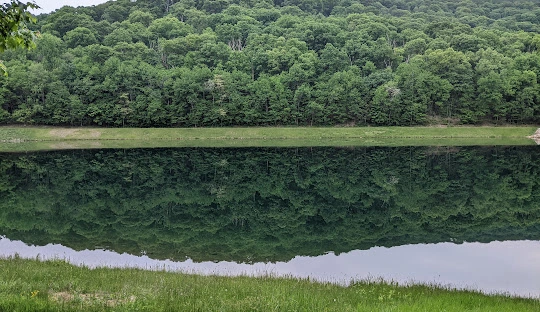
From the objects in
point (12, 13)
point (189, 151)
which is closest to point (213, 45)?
point (189, 151)

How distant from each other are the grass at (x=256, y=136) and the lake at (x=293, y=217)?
83.7 feet

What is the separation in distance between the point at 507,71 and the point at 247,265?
9230 cm

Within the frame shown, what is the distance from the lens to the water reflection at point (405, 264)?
15.9m

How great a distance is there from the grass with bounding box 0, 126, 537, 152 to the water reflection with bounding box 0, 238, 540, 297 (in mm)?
52536

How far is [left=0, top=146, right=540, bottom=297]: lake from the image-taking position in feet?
58.7

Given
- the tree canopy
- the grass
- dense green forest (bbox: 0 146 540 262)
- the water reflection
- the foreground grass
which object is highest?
the tree canopy

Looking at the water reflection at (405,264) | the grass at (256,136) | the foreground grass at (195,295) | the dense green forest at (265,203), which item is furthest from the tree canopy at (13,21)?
the grass at (256,136)

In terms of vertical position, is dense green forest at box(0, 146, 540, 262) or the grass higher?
dense green forest at box(0, 146, 540, 262)

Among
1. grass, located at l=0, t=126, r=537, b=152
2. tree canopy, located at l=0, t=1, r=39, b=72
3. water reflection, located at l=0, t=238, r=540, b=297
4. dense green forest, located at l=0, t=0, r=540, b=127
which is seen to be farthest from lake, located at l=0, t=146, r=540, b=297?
dense green forest, located at l=0, t=0, r=540, b=127

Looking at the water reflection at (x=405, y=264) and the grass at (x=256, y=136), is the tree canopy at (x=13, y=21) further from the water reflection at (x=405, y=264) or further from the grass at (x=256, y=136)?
the grass at (x=256, y=136)

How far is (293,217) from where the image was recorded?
1036 inches

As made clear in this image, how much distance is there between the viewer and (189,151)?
6134 cm

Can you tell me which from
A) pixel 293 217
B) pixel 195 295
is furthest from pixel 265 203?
pixel 195 295

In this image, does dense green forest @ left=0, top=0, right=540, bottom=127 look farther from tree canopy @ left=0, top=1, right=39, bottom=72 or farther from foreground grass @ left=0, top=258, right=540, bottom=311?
tree canopy @ left=0, top=1, right=39, bottom=72
